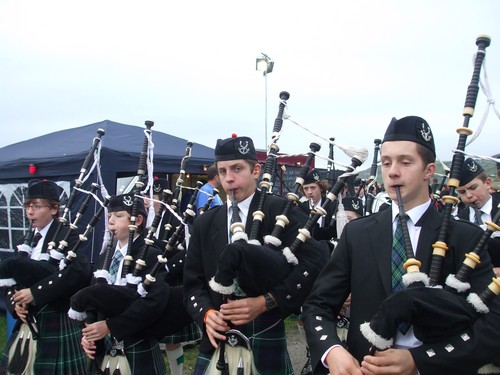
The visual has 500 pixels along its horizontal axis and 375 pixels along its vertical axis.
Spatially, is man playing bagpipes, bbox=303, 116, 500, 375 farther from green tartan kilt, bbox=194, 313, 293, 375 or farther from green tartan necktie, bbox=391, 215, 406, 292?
green tartan kilt, bbox=194, 313, 293, 375

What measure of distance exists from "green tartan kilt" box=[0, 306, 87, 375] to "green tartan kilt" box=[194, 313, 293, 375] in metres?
1.45

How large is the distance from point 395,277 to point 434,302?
0.25m

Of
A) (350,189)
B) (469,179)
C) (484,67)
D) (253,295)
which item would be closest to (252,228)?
(253,295)

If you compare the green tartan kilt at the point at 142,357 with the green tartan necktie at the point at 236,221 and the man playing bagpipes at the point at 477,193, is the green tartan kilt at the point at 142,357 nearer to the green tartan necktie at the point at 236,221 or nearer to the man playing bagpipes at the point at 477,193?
the green tartan necktie at the point at 236,221

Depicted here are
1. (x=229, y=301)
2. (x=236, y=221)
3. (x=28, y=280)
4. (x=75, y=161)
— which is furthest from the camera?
(x=75, y=161)

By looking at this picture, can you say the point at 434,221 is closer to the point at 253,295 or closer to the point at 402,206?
the point at 402,206

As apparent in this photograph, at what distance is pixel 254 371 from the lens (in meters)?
2.10

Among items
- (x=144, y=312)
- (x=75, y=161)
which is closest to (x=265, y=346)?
(x=144, y=312)

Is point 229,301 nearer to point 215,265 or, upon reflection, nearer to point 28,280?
point 215,265

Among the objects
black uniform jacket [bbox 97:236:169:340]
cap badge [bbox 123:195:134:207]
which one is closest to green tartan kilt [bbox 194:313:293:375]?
black uniform jacket [bbox 97:236:169:340]

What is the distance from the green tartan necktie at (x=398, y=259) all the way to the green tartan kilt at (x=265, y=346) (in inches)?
33.5

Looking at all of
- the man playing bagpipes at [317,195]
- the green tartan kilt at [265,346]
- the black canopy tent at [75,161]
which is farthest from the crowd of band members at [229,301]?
the black canopy tent at [75,161]

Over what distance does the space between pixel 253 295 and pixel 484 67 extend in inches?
53.8

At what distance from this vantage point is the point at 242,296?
2.14 metres
